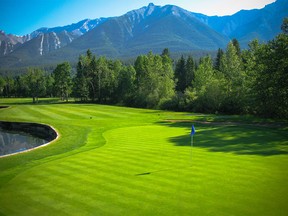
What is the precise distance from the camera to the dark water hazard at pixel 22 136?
1229 inches

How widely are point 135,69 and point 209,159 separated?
272 feet

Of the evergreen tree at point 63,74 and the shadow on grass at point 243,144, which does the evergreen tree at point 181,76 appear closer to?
the evergreen tree at point 63,74

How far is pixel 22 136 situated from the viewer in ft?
123

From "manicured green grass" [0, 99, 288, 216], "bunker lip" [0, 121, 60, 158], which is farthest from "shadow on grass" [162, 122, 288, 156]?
"bunker lip" [0, 121, 60, 158]

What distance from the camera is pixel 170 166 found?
46.8 ft

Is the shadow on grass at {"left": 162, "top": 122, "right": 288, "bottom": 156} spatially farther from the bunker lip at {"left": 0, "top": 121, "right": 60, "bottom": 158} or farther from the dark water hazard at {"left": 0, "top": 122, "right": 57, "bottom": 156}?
the bunker lip at {"left": 0, "top": 121, "right": 60, "bottom": 158}

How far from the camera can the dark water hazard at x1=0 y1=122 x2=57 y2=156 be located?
31219 millimetres

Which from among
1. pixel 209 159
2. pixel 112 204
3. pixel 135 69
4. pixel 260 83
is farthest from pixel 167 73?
pixel 112 204

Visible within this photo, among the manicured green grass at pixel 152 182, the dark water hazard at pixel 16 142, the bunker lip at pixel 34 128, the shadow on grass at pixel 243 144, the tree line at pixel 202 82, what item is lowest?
the dark water hazard at pixel 16 142

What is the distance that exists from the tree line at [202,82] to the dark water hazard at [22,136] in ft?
105

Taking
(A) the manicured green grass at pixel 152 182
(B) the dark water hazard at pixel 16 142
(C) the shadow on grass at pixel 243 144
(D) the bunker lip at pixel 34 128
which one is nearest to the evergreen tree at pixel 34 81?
(D) the bunker lip at pixel 34 128

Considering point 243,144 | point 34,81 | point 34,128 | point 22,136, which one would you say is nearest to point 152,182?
point 243,144

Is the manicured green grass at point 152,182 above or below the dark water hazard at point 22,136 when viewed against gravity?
above

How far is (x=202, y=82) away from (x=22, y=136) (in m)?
45.8
